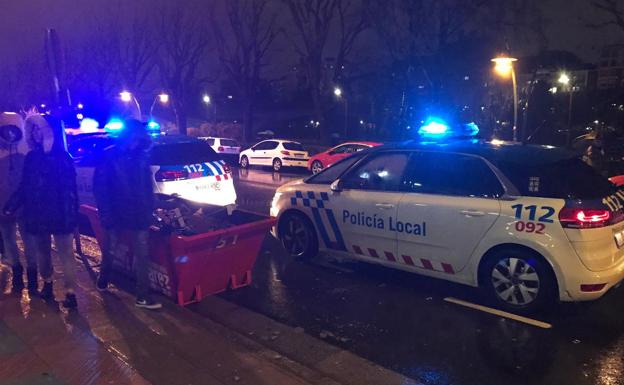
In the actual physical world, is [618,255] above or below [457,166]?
below

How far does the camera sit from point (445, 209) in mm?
5246

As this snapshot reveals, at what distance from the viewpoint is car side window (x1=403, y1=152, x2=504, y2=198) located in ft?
16.8

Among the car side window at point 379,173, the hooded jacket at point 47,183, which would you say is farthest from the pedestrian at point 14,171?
the car side window at point 379,173

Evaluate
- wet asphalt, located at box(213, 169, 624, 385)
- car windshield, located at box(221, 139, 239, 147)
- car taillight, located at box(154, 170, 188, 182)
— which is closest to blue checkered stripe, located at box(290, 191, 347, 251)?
Answer: wet asphalt, located at box(213, 169, 624, 385)

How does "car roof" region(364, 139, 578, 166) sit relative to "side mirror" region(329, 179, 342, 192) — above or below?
above

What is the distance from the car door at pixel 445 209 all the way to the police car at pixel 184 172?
379cm

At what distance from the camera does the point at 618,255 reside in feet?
15.7

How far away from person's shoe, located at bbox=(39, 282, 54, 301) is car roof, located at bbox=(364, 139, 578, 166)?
4.03 meters

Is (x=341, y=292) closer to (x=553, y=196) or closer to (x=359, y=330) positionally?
(x=359, y=330)

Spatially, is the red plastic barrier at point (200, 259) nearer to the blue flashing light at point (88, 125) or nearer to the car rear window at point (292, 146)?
the blue flashing light at point (88, 125)

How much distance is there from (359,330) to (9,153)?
153 inches

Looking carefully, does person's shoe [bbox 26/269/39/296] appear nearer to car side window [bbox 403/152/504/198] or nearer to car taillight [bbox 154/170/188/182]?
car taillight [bbox 154/170/188/182]

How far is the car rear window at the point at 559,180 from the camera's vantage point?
471 cm

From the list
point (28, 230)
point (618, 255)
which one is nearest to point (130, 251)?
point (28, 230)
